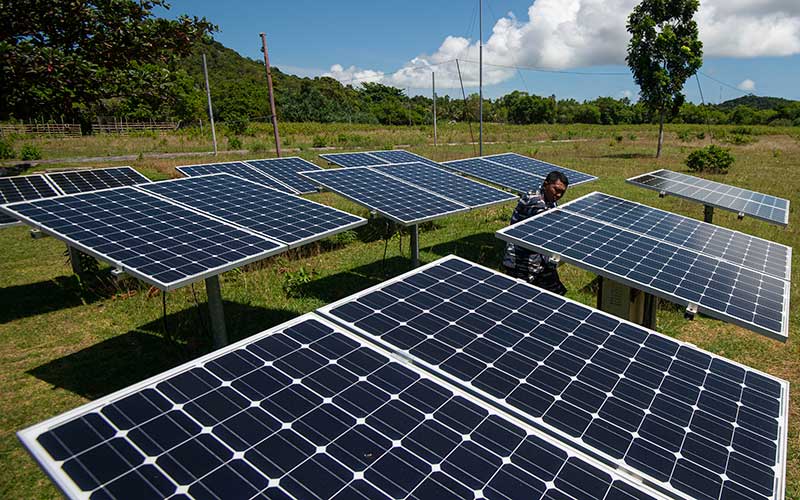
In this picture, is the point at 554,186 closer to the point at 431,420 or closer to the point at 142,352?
the point at 431,420

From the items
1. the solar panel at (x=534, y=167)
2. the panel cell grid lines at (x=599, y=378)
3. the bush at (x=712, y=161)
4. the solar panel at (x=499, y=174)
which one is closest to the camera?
the panel cell grid lines at (x=599, y=378)

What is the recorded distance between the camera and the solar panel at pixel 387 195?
32.9ft

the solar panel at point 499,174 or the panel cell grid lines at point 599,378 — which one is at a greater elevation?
the solar panel at point 499,174

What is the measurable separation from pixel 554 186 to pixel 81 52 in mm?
21396

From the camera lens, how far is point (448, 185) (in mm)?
13258

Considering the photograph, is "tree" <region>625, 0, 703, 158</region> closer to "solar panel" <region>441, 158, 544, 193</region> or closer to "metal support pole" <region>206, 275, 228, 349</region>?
"solar panel" <region>441, 158, 544, 193</region>

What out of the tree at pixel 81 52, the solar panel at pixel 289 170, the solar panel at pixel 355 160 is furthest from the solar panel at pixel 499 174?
the tree at pixel 81 52

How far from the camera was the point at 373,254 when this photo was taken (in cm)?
1355

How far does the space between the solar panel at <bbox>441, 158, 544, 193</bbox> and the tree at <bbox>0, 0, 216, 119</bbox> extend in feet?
49.3

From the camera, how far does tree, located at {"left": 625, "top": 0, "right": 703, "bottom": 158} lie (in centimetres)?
3388

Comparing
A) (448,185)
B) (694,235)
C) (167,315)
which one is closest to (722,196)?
(694,235)

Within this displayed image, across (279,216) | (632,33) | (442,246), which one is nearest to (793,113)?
(632,33)

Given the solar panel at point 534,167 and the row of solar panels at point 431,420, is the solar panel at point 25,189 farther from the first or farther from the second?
the solar panel at point 534,167

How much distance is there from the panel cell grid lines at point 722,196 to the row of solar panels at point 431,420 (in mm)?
8443
